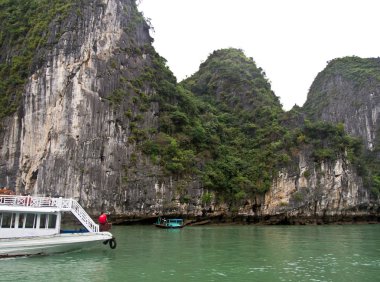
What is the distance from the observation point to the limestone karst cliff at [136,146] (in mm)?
34500

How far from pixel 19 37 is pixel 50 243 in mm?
31929

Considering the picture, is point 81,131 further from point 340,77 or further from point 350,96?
point 340,77

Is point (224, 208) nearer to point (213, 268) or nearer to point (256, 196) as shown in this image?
point (256, 196)

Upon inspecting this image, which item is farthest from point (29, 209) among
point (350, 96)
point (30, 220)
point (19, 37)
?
point (350, 96)

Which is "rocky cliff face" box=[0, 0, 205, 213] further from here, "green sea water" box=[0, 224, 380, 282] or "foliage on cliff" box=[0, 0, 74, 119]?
"green sea water" box=[0, 224, 380, 282]

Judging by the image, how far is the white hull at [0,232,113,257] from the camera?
1480 centimetres

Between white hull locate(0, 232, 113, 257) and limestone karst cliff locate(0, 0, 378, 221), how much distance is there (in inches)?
681

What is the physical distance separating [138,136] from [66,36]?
10823 millimetres

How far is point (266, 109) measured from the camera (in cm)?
5328

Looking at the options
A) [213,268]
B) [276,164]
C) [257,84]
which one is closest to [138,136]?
[276,164]

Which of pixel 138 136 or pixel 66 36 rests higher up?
pixel 66 36

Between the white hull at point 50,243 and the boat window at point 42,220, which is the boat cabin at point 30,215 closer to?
the boat window at point 42,220

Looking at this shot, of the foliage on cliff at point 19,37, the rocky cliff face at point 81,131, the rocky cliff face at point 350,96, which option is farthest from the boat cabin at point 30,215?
the rocky cliff face at point 350,96

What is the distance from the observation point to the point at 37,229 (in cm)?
1570
